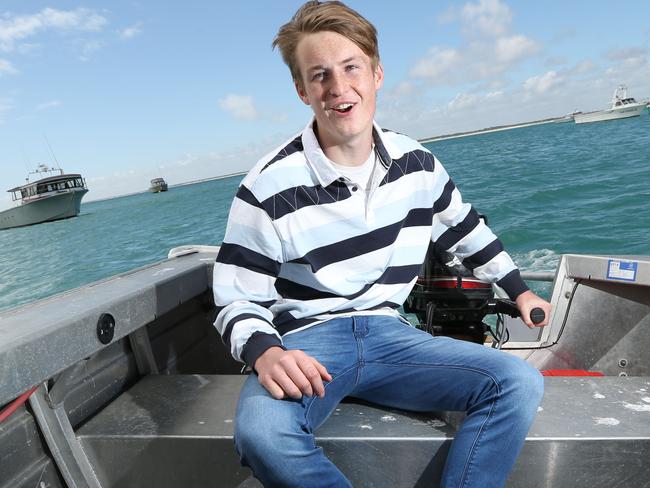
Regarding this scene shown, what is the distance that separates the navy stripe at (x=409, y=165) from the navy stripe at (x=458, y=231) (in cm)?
22

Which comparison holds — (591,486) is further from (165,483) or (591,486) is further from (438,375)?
(165,483)

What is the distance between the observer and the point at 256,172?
1.42 metres

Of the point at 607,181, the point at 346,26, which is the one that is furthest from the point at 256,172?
the point at 607,181

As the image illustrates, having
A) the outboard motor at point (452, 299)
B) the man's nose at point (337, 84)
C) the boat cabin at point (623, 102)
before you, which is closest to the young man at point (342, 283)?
the man's nose at point (337, 84)

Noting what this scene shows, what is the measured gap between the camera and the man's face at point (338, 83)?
143 cm

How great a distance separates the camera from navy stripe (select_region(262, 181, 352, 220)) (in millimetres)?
1372

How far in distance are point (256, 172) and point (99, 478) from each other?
0.89 meters

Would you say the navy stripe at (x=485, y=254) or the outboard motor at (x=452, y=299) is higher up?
the navy stripe at (x=485, y=254)

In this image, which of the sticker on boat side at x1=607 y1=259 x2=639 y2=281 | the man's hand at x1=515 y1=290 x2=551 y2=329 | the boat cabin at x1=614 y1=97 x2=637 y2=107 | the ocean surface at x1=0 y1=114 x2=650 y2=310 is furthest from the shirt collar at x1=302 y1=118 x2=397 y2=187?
the boat cabin at x1=614 y1=97 x2=637 y2=107

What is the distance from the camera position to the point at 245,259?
1323 millimetres

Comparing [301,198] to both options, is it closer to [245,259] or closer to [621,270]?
[245,259]

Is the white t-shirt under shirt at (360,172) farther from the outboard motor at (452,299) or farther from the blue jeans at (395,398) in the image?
the outboard motor at (452,299)

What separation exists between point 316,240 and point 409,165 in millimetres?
396

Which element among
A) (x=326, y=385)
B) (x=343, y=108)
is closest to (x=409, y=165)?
(x=343, y=108)
